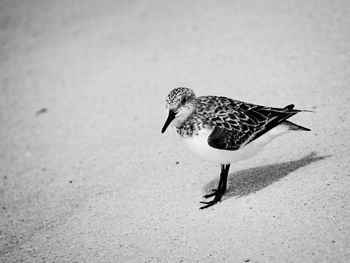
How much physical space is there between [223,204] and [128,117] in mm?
2963

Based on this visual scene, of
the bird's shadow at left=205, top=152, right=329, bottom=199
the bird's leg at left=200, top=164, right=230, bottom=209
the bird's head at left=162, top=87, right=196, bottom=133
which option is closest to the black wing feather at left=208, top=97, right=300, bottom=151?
the bird's head at left=162, top=87, right=196, bottom=133

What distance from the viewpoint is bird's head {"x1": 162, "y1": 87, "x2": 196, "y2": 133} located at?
4215mm

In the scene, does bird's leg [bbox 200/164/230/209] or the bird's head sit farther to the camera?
bird's leg [bbox 200/164/230/209]

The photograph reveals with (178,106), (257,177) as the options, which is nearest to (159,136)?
Answer: (257,177)

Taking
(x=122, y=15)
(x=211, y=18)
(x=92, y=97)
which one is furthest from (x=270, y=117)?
(x=122, y=15)

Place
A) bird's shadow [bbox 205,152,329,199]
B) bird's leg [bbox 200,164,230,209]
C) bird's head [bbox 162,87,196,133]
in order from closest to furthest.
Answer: bird's head [bbox 162,87,196,133] → bird's leg [bbox 200,164,230,209] → bird's shadow [bbox 205,152,329,199]

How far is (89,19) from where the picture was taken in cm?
1052

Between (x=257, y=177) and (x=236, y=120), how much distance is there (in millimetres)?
894

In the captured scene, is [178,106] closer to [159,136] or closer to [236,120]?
[236,120]

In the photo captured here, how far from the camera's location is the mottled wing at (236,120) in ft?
13.5

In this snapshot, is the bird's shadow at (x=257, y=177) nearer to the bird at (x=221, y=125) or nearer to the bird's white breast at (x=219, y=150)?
the bird at (x=221, y=125)

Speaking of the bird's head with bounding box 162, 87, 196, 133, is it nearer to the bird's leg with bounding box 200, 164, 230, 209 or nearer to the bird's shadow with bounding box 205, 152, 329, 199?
the bird's leg with bounding box 200, 164, 230, 209

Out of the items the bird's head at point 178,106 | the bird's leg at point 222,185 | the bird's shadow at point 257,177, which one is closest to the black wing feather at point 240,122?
the bird's head at point 178,106

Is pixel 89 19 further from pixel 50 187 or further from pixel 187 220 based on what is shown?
pixel 187 220
